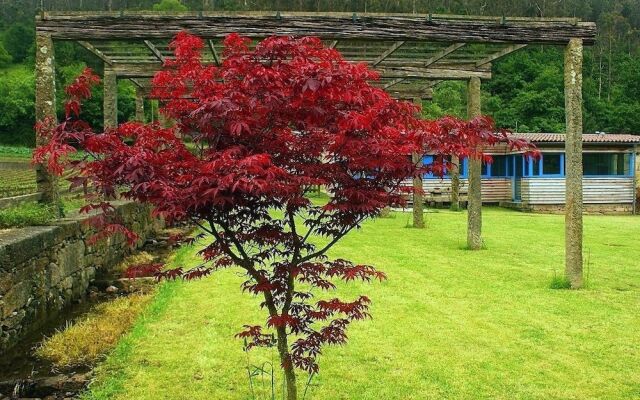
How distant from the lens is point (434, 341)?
5.95 meters

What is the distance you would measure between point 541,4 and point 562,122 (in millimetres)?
29957

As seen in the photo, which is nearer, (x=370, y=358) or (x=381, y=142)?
(x=381, y=142)

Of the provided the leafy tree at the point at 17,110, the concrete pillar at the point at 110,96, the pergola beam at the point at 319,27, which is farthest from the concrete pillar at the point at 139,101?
the leafy tree at the point at 17,110

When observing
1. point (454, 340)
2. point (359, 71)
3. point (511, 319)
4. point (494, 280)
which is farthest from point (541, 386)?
point (494, 280)

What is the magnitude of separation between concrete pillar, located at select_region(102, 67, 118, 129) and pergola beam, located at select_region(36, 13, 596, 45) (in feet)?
16.0

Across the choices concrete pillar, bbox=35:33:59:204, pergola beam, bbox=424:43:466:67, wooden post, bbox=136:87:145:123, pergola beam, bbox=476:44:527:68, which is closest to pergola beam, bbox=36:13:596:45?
concrete pillar, bbox=35:33:59:204

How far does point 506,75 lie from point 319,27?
40837 millimetres

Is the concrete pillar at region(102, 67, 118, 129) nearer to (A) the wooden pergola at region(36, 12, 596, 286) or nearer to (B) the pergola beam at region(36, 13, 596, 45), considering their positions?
(A) the wooden pergola at region(36, 12, 596, 286)

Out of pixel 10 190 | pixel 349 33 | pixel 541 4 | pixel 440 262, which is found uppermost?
pixel 541 4

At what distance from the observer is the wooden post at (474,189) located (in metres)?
11.5

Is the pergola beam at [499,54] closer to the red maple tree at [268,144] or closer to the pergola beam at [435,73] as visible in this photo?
the pergola beam at [435,73]

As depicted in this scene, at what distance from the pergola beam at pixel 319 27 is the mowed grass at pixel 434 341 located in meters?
3.38

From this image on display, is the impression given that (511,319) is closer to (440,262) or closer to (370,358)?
(370,358)

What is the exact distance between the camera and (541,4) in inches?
2537
